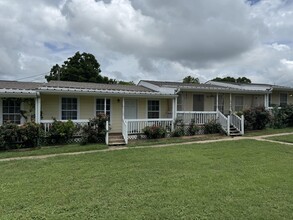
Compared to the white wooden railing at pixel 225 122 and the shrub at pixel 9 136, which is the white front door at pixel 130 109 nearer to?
the white wooden railing at pixel 225 122

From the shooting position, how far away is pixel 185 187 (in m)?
5.32

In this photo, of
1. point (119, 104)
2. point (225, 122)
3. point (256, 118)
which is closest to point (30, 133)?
point (119, 104)

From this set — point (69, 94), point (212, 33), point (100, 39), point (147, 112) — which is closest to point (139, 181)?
point (69, 94)

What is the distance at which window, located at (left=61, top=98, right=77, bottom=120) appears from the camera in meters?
13.5

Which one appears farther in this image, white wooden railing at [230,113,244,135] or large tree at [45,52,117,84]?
large tree at [45,52,117,84]

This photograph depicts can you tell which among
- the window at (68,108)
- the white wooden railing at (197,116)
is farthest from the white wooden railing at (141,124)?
the window at (68,108)

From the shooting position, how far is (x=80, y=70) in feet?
119

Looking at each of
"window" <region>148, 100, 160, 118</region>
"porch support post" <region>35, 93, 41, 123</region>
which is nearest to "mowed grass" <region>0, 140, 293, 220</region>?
"porch support post" <region>35, 93, 41, 123</region>

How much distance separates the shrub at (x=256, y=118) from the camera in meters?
16.0

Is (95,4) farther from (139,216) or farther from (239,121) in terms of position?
(139,216)

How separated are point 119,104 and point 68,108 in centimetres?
307

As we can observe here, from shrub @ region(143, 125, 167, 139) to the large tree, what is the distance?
994 inches

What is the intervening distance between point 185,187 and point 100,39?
1981 centimetres

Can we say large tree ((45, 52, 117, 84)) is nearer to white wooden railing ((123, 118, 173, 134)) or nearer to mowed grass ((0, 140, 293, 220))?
white wooden railing ((123, 118, 173, 134))
